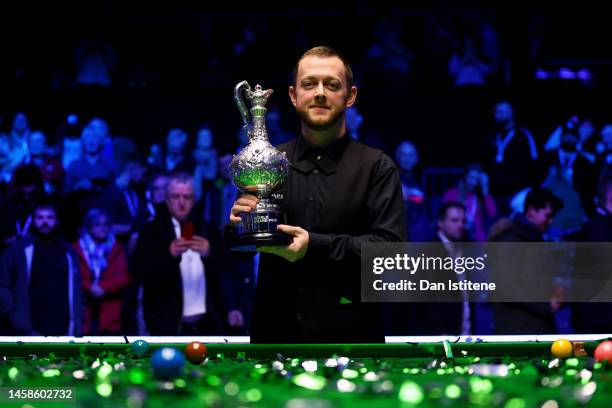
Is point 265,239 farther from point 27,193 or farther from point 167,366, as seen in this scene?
point 27,193

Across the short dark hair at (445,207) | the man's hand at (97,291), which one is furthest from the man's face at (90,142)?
the short dark hair at (445,207)

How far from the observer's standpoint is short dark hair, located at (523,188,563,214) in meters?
7.06

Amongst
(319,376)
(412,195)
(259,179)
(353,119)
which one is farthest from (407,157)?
(319,376)

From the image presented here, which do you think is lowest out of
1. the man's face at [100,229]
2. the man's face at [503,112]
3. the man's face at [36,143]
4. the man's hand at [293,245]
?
the man's hand at [293,245]

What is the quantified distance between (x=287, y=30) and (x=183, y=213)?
2.13 meters

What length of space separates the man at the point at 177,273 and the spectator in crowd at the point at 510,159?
2540 mm

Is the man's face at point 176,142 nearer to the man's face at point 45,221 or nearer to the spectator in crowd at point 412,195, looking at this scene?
the man's face at point 45,221

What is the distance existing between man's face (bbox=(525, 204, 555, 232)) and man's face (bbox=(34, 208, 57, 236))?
147 inches

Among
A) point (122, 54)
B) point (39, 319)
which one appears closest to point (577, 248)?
point (39, 319)

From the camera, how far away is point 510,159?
7.58m

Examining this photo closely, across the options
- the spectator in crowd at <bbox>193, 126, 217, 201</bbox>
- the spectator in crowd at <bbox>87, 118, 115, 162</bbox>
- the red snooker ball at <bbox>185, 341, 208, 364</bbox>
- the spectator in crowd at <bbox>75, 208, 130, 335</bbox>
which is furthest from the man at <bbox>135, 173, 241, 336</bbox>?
the red snooker ball at <bbox>185, 341, 208, 364</bbox>

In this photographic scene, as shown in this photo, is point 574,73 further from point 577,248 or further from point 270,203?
point 270,203

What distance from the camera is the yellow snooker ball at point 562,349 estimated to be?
2.51m

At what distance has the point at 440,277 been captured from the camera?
4133 millimetres
